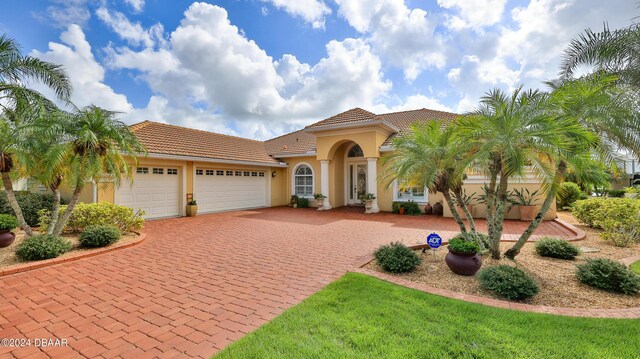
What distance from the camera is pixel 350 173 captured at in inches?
749

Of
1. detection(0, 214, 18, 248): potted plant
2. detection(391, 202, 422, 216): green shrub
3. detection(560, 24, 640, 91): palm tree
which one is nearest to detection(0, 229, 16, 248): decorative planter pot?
detection(0, 214, 18, 248): potted plant

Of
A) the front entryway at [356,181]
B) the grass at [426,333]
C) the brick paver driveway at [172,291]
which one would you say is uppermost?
the front entryway at [356,181]

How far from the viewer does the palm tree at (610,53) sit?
9.22 m

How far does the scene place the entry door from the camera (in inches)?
731

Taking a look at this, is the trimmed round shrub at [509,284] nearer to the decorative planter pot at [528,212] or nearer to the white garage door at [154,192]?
the decorative planter pot at [528,212]

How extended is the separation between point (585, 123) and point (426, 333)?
5402 millimetres

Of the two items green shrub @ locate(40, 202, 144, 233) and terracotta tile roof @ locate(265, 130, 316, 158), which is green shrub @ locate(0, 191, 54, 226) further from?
terracotta tile roof @ locate(265, 130, 316, 158)

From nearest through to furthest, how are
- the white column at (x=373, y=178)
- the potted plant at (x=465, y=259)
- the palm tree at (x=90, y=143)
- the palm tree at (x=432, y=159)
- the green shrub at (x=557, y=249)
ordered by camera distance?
the potted plant at (x=465, y=259) < the palm tree at (x=432, y=159) < the green shrub at (x=557, y=249) < the palm tree at (x=90, y=143) < the white column at (x=373, y=178)


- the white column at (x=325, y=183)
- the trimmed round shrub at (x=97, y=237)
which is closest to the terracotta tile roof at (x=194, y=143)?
the white column at (x=325, y=183)

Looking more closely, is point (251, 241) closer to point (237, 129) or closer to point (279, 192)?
point (279, 192)

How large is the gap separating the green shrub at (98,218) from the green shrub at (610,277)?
38.5 feet

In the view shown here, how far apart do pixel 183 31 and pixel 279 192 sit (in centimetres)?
1126

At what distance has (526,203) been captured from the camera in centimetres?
1265

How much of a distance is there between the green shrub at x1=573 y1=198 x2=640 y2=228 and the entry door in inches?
406
